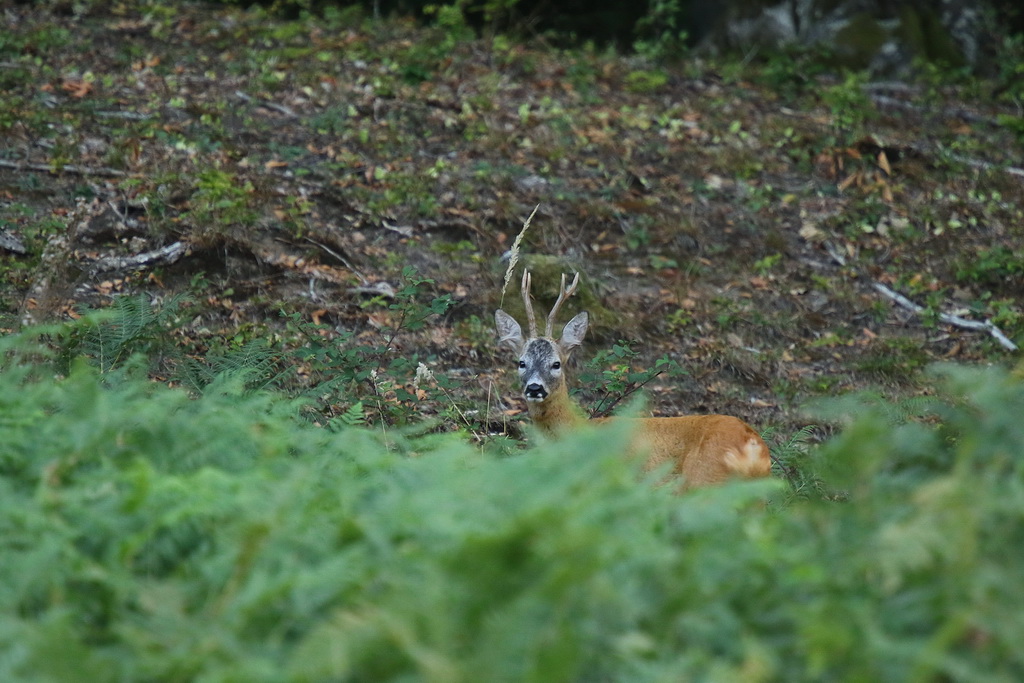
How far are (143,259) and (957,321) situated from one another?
6.23 meters

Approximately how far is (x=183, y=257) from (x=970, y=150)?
26.0 feet

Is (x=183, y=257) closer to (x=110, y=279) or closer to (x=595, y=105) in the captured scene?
(x=110, y=279)

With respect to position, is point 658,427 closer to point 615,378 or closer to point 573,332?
point 615,378

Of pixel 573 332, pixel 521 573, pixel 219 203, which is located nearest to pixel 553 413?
pixel 573 332

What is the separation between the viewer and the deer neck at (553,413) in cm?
616

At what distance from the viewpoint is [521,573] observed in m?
1.99

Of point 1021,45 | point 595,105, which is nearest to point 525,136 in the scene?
point 595,105

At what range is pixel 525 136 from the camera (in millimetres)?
10641

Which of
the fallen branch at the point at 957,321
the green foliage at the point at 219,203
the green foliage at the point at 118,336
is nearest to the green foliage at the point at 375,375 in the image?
the green foliage at the point at 118,336

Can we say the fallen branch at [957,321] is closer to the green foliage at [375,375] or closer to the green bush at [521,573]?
the green foliage at [375,375]

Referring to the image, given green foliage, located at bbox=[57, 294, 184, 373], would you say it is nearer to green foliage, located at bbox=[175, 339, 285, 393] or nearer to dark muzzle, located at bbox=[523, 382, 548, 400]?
green foliage, located at bbox=[175, 339, 285, 393]

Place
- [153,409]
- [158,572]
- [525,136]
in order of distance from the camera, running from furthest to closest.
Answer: [525,136], [153,409], [158,572]

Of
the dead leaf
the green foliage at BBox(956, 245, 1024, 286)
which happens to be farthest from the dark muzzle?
the dead leaf

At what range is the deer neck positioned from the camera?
6.16 m
